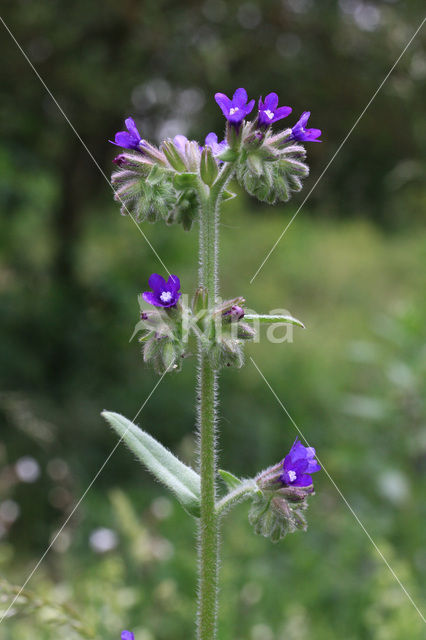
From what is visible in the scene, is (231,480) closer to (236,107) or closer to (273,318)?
(273,318)

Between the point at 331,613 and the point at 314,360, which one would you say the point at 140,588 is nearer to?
the point at 331,613

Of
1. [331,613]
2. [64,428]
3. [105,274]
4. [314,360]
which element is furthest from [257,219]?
[331,613]

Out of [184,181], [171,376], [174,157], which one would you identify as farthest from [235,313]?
[171,376]

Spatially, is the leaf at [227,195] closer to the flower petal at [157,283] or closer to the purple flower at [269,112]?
the purple flower at [269,112]

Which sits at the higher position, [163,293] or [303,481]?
[163,293]

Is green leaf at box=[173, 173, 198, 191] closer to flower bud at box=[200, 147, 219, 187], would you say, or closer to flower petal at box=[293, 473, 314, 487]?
flower bud at box=[200, 147, 219, 187]

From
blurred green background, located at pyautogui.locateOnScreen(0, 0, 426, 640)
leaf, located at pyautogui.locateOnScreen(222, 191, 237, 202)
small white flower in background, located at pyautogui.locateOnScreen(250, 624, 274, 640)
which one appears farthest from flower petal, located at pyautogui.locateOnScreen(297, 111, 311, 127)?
small white flower in background, located at pyautogui.locateOnScreen(250, 624, 274, 640)

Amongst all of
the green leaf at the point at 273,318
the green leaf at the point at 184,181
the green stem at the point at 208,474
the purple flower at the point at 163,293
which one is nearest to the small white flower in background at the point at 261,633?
the green stem at the point at 208,474
